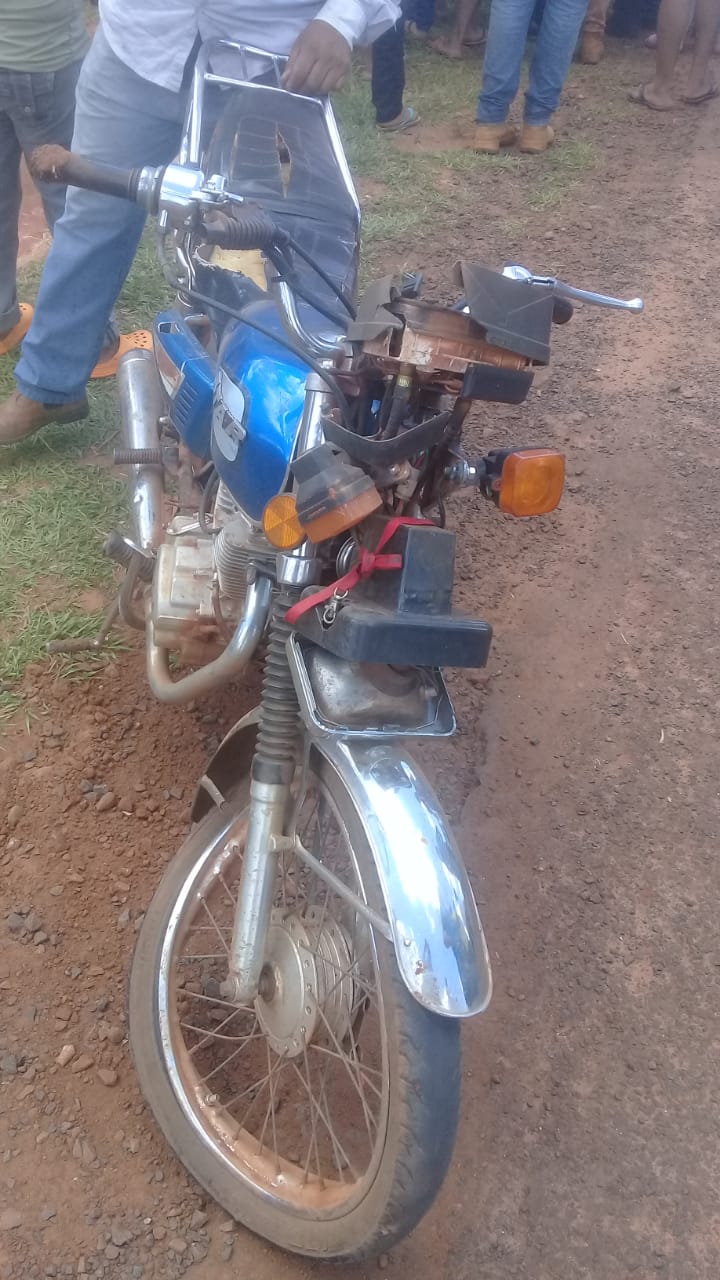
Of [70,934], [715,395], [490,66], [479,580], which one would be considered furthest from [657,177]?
[70,934]

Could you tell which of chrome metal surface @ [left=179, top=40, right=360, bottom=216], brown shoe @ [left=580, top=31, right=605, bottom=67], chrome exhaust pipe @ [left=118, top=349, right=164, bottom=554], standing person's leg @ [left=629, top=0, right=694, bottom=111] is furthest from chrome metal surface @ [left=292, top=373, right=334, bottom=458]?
brown shoe @ [left=580, top=31, right=605, bottom=67]

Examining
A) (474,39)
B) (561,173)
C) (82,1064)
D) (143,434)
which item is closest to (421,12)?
(474,39)

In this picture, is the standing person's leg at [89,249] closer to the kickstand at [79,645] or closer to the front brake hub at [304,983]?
the kickstand at [79,645]

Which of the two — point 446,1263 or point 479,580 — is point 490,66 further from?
point 446,1263

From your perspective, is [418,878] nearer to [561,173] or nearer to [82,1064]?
[82,1064]

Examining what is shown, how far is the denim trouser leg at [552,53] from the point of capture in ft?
16.1

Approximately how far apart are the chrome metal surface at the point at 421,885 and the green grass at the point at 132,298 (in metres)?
1.39

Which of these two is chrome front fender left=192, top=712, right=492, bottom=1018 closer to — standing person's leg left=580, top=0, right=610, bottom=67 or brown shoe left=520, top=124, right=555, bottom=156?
brown shoe left=520, top=124, right=555, bottom=156

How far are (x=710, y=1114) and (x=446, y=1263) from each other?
59cm

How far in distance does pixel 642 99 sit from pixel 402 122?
5.50 ft

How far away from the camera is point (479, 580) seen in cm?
289

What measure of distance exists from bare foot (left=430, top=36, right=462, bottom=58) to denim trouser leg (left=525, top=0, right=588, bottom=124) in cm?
152

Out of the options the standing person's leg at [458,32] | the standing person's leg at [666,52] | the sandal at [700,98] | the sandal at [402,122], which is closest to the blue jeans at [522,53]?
the sandal at [402,122]

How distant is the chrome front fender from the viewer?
1213mm
